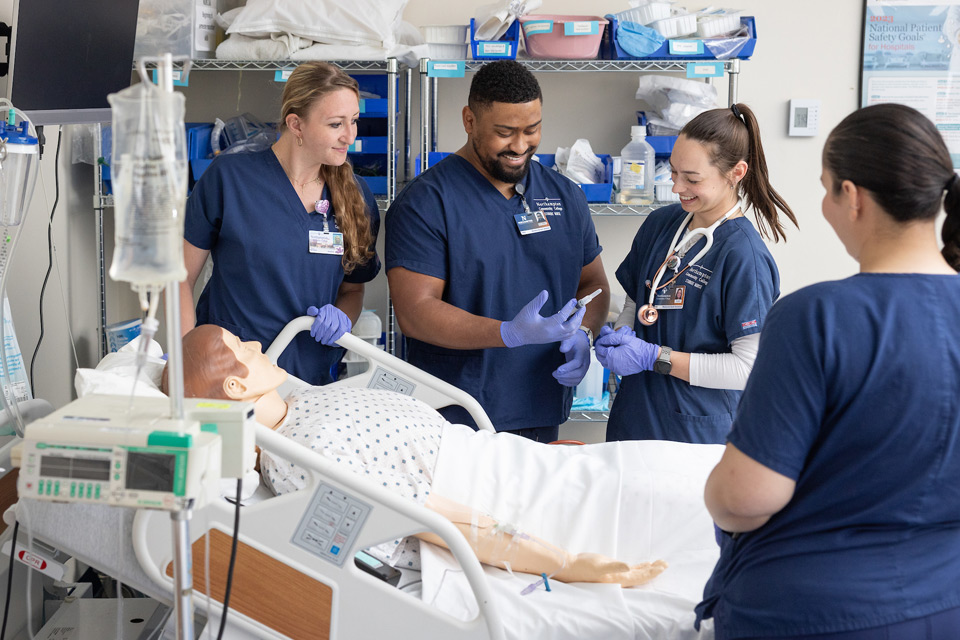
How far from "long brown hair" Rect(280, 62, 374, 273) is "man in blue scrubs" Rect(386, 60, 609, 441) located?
0.09 meters

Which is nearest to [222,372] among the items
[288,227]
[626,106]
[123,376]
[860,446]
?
[123,376]

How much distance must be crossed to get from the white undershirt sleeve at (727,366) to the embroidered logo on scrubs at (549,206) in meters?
0.65

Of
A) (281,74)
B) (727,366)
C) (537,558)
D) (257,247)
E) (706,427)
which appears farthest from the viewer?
(281,74)

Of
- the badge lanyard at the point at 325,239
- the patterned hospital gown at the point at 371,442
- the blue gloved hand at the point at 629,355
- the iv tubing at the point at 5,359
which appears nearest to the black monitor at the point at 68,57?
the iv tubing at the point at 5,359

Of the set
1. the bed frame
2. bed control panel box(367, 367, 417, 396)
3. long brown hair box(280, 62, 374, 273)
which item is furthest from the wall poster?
the bed frame

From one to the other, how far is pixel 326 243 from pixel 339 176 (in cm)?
20

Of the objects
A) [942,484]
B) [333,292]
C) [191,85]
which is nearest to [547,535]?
[942,484]

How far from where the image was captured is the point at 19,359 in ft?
A: 5.90

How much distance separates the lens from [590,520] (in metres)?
1.68

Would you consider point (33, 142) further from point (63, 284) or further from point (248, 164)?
point (63, 284)

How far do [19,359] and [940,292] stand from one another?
171cm

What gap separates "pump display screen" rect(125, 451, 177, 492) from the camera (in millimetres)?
941

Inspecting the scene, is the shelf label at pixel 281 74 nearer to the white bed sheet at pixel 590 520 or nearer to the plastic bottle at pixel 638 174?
the plastic bottle at pixel 638 174

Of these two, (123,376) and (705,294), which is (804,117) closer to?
(705,294)
